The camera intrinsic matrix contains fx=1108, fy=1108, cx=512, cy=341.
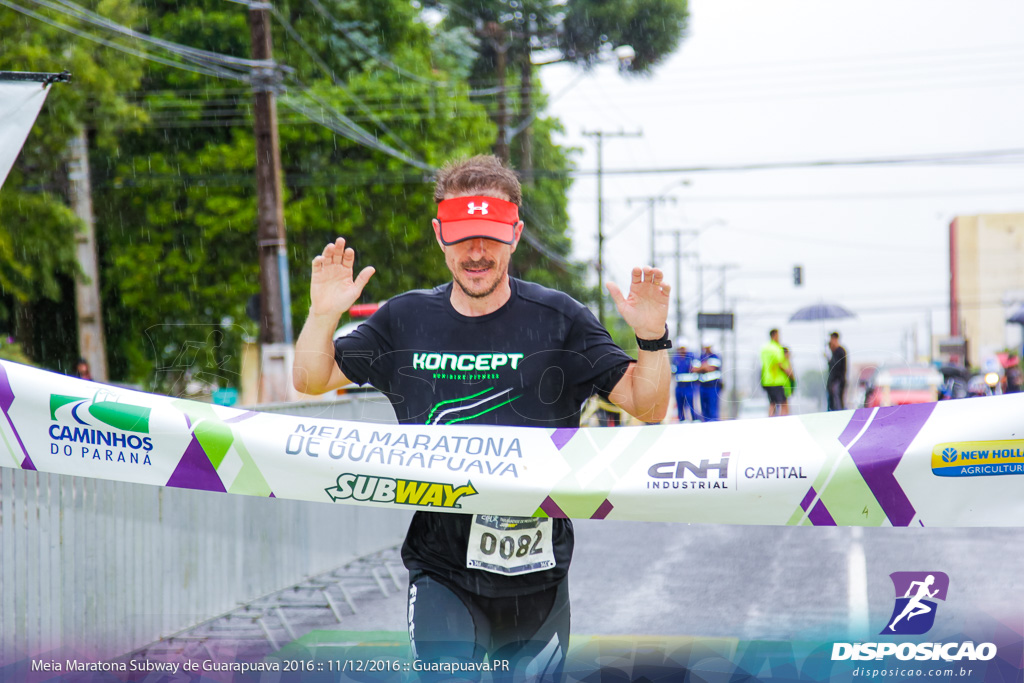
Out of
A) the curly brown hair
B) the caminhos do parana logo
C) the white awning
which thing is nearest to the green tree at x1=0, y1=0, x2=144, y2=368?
the white awning

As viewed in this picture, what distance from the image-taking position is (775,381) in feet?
13.8

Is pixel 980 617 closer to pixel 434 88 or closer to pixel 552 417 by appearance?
pixel 552 417

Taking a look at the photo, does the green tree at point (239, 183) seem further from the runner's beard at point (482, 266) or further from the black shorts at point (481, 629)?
the black shorts at point (481, 629)

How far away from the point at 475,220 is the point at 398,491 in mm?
890

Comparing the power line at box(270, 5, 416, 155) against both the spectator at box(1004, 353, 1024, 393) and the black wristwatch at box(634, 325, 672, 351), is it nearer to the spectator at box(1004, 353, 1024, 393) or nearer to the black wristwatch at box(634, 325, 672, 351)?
the spectator at box(1004, 353, 1024, 393)

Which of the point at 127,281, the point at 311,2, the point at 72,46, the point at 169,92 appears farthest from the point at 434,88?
the point at 72,46

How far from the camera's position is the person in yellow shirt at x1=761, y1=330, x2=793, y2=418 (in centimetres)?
401

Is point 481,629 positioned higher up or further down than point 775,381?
further down

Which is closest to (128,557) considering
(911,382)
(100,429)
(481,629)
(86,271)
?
(100,429)

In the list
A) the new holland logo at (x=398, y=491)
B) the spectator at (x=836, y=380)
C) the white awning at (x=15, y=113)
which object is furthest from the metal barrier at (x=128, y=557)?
the spectator at (x=836, y=380)

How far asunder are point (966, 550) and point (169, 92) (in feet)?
85.1

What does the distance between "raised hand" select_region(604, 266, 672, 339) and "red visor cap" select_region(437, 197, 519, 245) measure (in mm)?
399

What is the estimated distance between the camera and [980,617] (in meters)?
3.64

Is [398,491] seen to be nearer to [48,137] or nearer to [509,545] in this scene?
[509,545]
